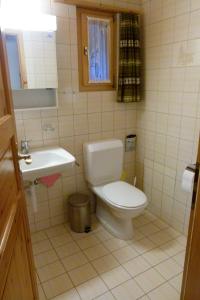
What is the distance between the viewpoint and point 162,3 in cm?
186

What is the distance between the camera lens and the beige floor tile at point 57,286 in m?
1.54

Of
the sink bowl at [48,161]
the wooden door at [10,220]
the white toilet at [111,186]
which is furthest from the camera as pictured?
the white toilet at [111,186]

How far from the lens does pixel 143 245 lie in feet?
6.45

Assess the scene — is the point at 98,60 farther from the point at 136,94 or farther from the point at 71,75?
the point at 136,94

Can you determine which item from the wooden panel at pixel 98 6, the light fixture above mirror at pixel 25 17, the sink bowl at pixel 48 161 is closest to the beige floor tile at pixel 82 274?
the sink bowl at pixel 48 161

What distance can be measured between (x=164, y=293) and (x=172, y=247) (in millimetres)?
486

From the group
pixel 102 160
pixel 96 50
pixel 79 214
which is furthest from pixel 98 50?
pixel 79 214

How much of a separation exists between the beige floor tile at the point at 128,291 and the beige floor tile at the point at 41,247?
719mm

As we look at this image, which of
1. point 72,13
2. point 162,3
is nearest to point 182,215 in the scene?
point 162,3

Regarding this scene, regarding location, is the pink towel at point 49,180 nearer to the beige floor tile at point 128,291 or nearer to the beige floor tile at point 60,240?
the beige floor tile at point 60,240

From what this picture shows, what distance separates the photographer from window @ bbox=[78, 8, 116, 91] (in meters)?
1.93

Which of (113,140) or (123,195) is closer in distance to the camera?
(123,195)

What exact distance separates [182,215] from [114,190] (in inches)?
27.4

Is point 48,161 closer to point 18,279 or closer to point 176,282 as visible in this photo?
point 18,279
